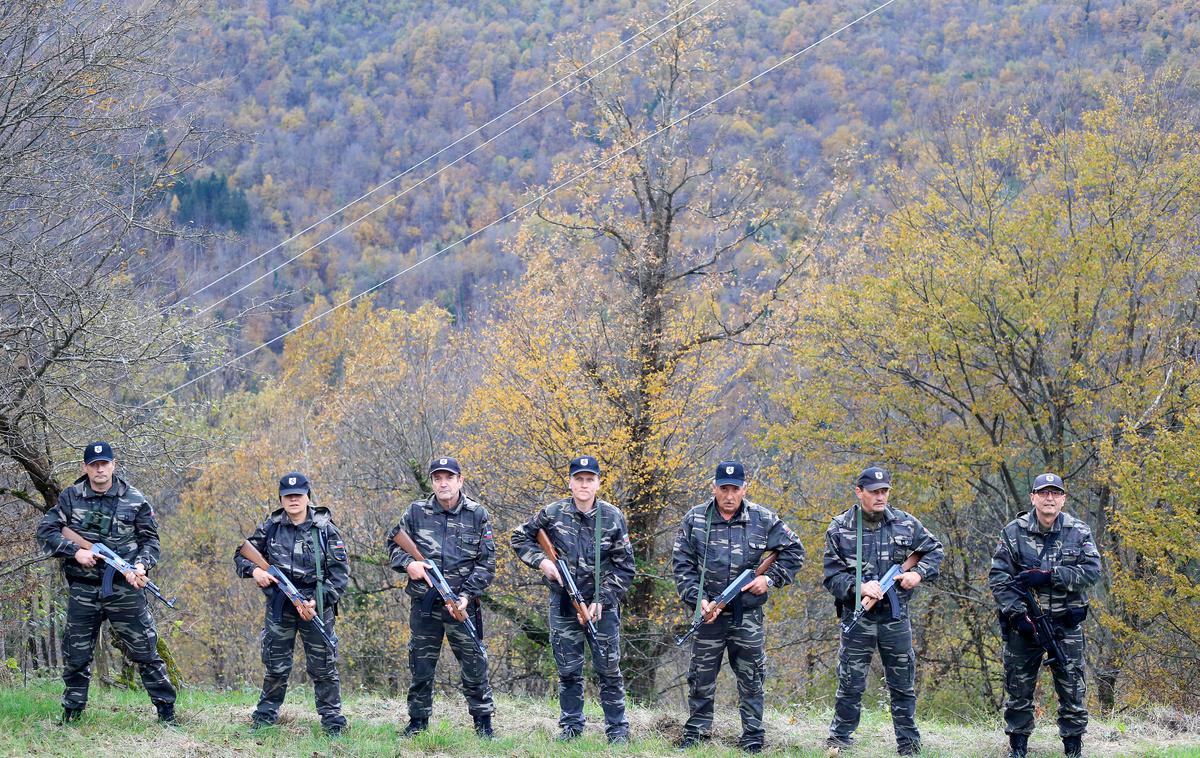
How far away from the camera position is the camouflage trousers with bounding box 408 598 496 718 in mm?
8438

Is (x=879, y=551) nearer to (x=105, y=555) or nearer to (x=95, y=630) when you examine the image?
(x=105, y=555)

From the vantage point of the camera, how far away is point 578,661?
860 centimetres

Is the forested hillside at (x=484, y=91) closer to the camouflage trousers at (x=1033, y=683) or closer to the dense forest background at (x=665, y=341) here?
the dense forest background at (x=665, y=341)

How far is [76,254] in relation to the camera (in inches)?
462

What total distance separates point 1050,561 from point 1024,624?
49cm

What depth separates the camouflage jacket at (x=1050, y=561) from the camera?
26.0ft

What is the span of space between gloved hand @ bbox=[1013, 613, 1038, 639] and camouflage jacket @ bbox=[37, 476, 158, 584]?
635 centimetres

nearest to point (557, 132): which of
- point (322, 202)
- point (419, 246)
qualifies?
point (322, 202)

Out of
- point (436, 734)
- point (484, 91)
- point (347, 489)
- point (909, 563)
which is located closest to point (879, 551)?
point (909, 563)

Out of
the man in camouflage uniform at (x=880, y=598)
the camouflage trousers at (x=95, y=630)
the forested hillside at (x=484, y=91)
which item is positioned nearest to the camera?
the man in camouflage uniform at (x=880, y=598)

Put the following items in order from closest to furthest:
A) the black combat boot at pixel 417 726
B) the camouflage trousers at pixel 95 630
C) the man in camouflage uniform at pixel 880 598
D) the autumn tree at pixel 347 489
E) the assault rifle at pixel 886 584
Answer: the assault rifle at pixel 886 584 → the man in camouflage uniform at pixel 880 598 → the camouflage trousers at pixel 95 630 → the black combat boot at pixel 417 726 → the autumn tree at pixel 347 489

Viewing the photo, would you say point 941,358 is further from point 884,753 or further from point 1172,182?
point 884,753

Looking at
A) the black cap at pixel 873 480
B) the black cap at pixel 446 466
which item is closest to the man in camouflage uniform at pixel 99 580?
the black cap at pixel 446 466

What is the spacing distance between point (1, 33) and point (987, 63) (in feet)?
162
